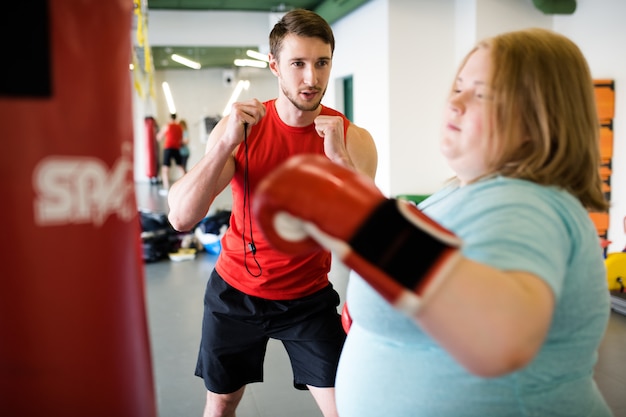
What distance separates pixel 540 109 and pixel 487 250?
31cm

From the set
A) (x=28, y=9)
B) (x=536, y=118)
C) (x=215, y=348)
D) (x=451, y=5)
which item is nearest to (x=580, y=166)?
(x=536, y=118)

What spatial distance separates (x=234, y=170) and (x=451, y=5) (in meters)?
6.40

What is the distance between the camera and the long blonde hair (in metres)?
0.95

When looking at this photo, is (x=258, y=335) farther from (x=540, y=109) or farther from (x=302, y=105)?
(x=540, y=109)

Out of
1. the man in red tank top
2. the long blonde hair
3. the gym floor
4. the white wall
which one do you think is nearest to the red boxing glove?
the long blonde hair

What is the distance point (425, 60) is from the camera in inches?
294

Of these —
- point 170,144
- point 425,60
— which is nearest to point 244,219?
point 425,60

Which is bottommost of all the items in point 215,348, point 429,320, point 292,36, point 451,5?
point 215,348

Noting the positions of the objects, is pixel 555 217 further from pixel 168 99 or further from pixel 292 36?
pixel 168 99

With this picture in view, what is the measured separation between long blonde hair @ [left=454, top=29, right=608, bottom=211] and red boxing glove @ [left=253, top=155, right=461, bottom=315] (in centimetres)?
28

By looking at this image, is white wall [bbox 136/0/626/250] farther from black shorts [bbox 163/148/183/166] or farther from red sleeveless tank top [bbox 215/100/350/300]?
black shorts [bbox 163/148/183/166]

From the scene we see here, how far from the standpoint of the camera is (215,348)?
1.98m

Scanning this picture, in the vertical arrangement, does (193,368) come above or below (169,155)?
below

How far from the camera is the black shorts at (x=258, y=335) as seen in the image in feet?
6.44
